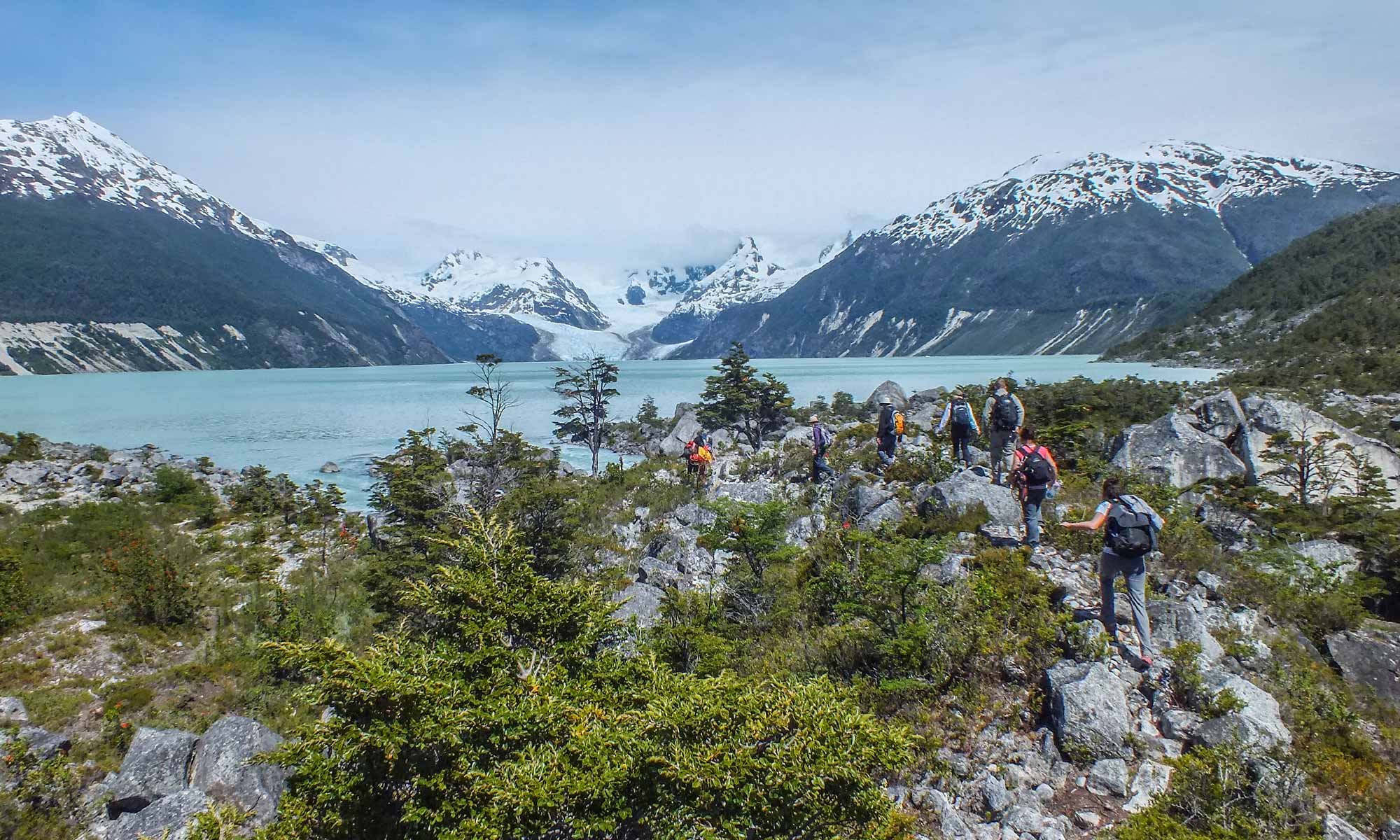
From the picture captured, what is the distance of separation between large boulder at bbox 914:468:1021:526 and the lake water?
2705cm

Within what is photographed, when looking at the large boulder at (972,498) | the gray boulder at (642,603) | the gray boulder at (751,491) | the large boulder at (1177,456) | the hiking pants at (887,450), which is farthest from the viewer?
the gray boulder at (751,491)

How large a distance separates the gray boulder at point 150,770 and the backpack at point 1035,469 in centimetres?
1144

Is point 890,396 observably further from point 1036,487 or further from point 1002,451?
point 1036,487

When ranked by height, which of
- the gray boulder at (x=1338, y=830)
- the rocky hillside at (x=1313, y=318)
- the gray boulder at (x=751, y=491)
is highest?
the rocky hillside at (x=1313, y=318)

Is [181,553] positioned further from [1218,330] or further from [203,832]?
[1218,330]

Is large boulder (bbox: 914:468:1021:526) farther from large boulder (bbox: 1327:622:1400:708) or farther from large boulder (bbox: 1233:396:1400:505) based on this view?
large boulder (bbox: 1233:396:1400:505)

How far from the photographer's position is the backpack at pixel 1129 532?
6.93m

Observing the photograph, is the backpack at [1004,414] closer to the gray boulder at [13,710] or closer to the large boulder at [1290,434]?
the large boulder at [1290,434]

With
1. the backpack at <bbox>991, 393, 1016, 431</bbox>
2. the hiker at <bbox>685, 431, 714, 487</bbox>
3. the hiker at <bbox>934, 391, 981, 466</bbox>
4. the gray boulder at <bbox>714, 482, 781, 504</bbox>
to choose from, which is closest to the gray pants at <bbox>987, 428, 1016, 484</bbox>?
the backpack at <bbox>991, 393, 1016, 431</bbox>

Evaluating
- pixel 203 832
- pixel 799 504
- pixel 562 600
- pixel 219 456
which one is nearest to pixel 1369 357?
pixel 799 504

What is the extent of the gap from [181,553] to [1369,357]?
59.7 m

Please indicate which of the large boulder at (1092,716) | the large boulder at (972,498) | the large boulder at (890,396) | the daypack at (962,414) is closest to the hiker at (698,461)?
the daypack at (962,414)

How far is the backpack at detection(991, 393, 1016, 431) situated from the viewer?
12.8 meters

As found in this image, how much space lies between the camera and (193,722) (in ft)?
30.7
